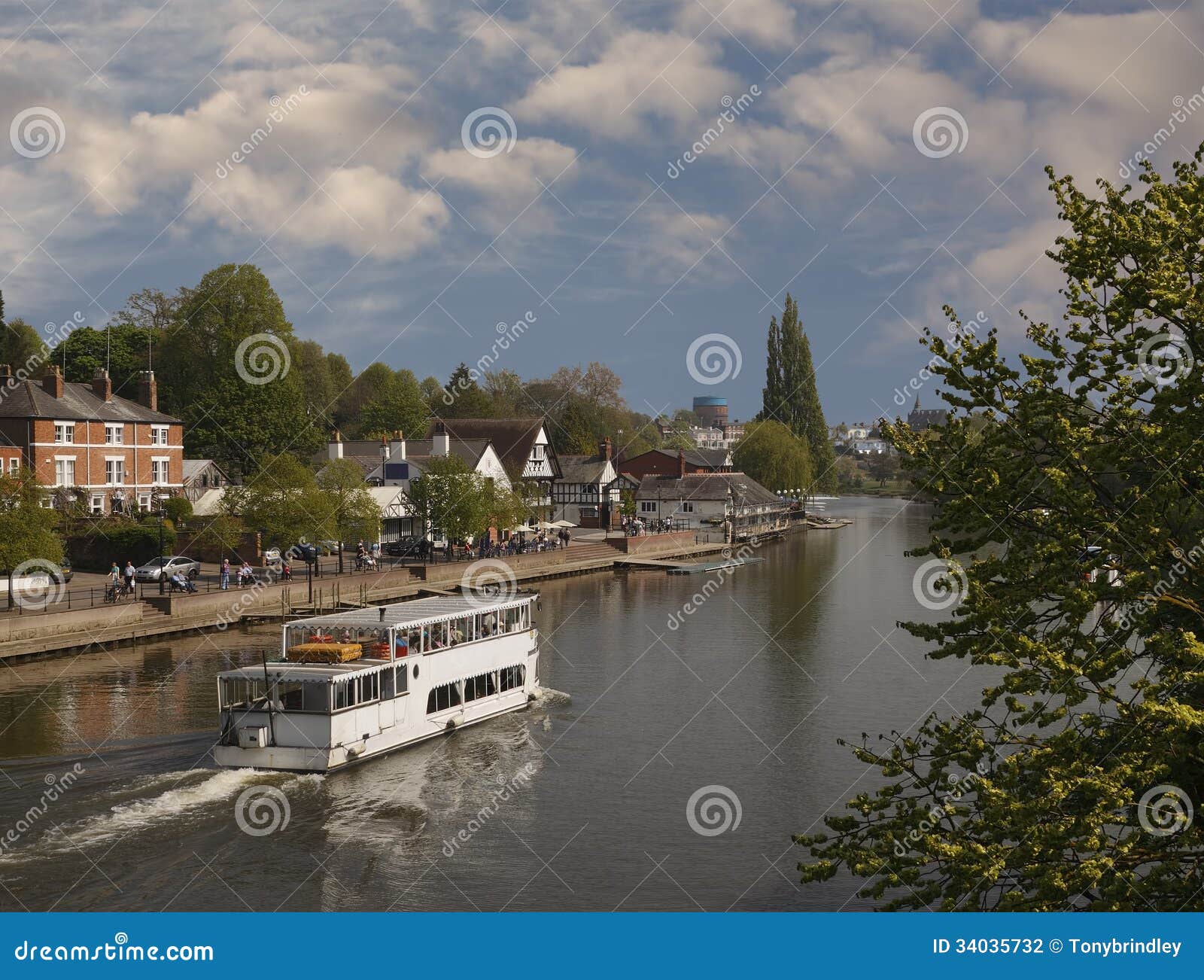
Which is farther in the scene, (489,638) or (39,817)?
(489,638)

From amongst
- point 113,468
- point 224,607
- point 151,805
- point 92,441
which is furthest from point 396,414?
point 151,805

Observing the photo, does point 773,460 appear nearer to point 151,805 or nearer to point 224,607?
point 224,607

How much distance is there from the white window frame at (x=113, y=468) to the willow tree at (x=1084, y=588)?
217ft

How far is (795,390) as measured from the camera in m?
168

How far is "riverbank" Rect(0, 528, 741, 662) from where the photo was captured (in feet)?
156

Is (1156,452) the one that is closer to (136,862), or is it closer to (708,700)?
(136,862)

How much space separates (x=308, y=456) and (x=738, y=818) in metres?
76.5

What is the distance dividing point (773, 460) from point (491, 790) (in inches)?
4633

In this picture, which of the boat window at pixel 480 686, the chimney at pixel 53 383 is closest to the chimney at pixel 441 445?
the chimney at pixel 53 383

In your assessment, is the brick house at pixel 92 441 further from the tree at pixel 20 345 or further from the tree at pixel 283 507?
the tree at pixel 20 345

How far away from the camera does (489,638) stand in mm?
39969

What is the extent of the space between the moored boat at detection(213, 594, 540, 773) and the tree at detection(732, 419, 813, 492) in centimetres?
10511

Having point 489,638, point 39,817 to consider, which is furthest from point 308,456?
point 39,817

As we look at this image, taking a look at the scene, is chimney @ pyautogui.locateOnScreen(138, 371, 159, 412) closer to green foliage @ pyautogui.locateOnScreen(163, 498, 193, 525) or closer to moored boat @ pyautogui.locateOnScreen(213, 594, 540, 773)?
green foliage @ pyautogui.locateOnScreen(163, 498, 193, 525)
